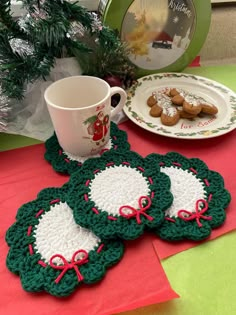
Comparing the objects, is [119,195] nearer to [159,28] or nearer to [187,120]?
[187,120]

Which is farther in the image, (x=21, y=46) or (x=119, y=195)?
(x=21, y=46)

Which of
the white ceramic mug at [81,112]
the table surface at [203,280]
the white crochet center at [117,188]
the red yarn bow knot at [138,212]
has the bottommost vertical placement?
the table surface at [203,280]

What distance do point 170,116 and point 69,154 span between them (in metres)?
0.18

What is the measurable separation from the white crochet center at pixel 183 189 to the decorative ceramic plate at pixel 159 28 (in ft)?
0.92

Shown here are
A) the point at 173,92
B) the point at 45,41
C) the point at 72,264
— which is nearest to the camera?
the point at 72,264

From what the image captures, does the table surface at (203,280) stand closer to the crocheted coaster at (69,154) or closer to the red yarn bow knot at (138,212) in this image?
the red yarn bow knot at (138,212)

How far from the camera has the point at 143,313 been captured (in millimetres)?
316

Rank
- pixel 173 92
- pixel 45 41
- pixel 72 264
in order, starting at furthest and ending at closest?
pixel 173 92 < pixel 45 41 < pixel 72 264


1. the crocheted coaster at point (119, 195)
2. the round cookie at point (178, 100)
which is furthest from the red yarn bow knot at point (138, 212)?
the round cookie at point (178, 100)

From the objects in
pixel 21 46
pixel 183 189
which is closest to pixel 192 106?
pixel 183 189

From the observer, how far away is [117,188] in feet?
1.29

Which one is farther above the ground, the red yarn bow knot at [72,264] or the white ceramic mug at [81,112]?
the white ceramic mug at [81,112]

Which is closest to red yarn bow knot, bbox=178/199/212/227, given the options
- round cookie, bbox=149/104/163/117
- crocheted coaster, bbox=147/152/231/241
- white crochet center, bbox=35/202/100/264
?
crocheted coaster, bbox=147/152/231/241

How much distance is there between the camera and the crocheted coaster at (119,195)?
36cm
